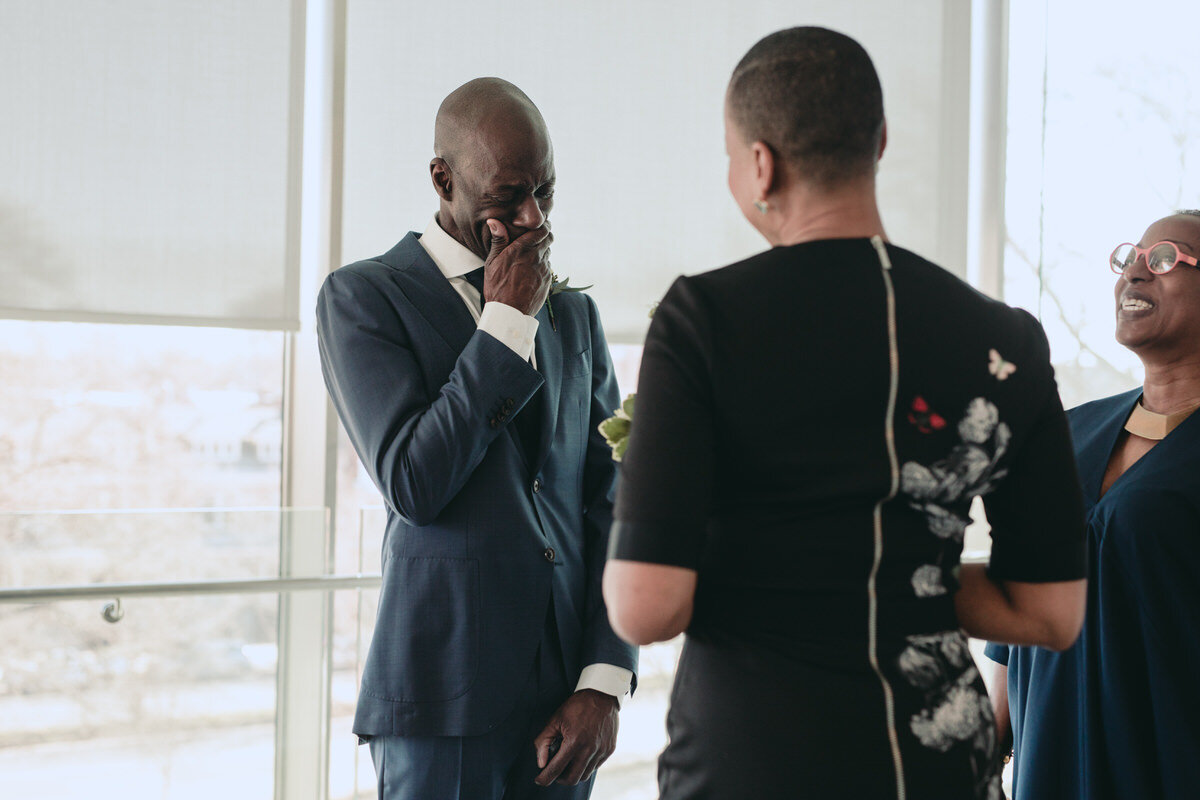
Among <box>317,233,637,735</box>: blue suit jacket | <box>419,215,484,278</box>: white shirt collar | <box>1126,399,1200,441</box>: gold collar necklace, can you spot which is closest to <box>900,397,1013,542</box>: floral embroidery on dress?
<box>317,233,637,735</box>: blue suit jacket

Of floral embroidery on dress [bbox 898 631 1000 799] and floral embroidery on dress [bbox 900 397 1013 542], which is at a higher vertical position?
floral embroidery on dress [bbox 900 397 1013 542]

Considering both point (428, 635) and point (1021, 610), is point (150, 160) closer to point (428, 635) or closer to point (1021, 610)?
point (428, 635)

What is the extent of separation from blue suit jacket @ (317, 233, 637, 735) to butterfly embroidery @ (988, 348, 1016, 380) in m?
0.68

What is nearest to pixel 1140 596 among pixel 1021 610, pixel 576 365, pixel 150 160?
pixel 1021 610

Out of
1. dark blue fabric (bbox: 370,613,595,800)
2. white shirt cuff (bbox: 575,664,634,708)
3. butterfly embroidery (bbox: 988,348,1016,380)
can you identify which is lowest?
dark blue fabric (bbox: 370,613,595,800)

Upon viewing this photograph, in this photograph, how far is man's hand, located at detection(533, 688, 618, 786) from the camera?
1515 millimetres

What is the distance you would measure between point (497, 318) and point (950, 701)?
818mm

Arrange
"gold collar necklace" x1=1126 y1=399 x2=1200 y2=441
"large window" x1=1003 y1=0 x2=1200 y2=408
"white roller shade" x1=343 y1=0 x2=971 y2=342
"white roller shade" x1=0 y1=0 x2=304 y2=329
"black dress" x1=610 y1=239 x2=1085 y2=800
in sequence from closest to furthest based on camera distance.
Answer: "black dress" x1=610 y1=239 x2=1085 y2=800 → "gold collar necklace" x1=1126 y1=399 x2=1200 y2=441 → "white roller shade" x1=0 y1=0 x2=304 y2=329 → "white roller shade" x1=343 y1=0 x2=971 y2=342 → "large window" x1=1003 y1=0 x2=1200 y2=408

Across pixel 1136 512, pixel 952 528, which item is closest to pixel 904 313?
pixel 952 528

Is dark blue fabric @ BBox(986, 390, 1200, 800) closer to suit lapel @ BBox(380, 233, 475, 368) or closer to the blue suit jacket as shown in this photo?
the blue suit jacket

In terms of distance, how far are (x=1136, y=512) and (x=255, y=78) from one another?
2277 millimetres

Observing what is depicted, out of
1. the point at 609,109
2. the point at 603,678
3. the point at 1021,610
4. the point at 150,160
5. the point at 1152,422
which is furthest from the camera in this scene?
the point at 609,109

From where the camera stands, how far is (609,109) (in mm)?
3117

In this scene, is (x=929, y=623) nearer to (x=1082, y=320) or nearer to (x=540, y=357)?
(x=540, y=357)
